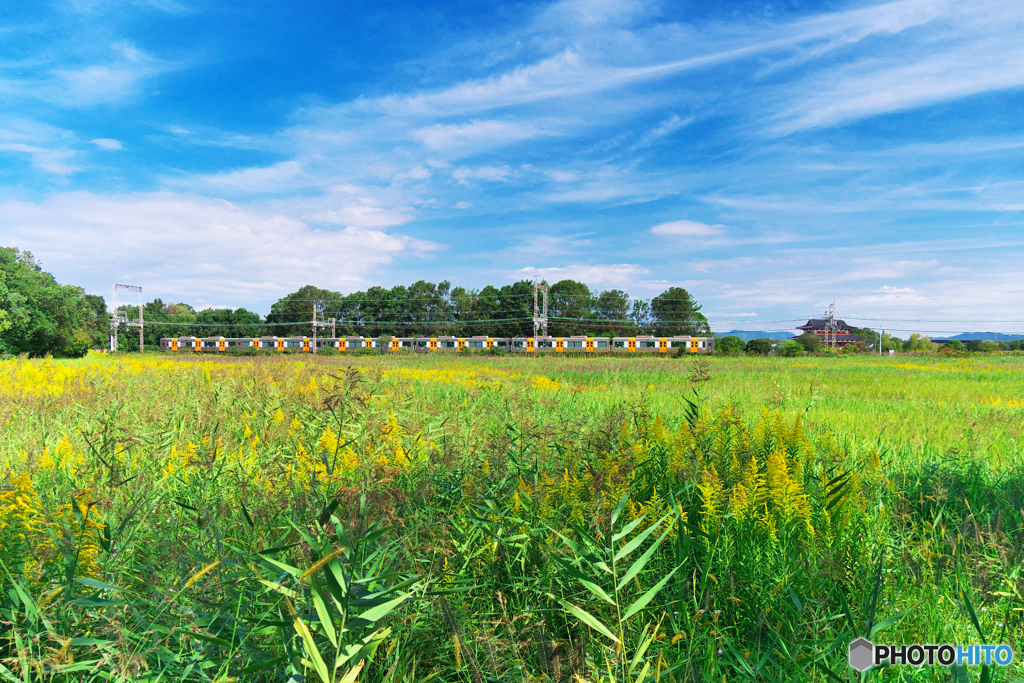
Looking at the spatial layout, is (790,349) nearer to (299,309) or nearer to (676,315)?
(676,315)

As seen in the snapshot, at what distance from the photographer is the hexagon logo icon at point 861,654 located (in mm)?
1459

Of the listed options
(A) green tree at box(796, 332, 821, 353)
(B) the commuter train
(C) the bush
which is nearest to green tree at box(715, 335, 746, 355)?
(C) the bush

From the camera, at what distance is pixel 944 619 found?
5.58 feet

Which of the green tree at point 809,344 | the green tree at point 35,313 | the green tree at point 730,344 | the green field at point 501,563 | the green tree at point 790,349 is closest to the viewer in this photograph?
the green field at point 501,563

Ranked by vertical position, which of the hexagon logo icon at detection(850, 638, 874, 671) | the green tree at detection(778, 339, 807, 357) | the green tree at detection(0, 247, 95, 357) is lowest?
the hexagon logo icon at detection(850, 638, 874, 671)

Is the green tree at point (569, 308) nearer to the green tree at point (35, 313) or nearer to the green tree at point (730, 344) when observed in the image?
the green tree at point (730, 344)

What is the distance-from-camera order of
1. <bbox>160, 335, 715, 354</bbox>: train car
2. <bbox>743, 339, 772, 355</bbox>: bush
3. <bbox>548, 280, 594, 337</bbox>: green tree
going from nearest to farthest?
<bbox>160, 335, 715, 354</bbox>: train car → <bbox>743, 339, 772, 355</bbox>: bush → <bbox>548, 280, 594, 337</bbox>: green tree

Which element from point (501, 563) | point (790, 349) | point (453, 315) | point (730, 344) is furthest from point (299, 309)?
point (501, 563)

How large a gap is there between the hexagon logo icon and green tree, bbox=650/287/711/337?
3000 inches

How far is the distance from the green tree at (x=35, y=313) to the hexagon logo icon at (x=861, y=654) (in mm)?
33084

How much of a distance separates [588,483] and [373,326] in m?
81.7

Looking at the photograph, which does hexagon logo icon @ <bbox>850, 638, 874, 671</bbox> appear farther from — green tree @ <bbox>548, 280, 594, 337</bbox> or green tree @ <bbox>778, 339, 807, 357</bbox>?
green tree @ <bbox>548, 280, 594, 337</bbox>

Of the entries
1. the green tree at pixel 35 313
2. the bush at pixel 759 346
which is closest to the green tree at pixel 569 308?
the bush at pixel 759 346

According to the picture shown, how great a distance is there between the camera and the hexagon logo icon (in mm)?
1459
